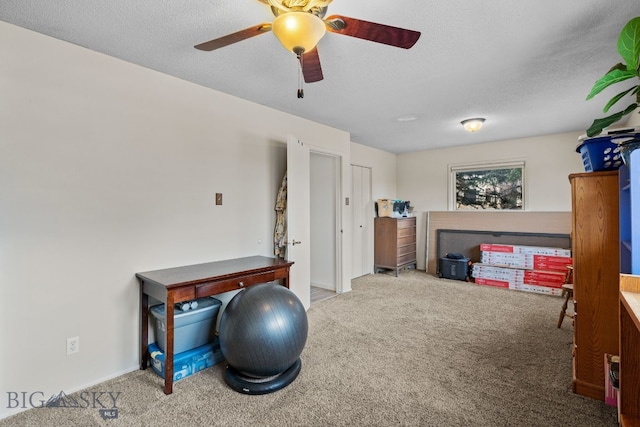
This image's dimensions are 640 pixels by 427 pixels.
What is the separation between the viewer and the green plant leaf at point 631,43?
1.38m

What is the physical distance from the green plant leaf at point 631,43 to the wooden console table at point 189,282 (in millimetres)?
2588

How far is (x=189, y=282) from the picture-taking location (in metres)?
2.19

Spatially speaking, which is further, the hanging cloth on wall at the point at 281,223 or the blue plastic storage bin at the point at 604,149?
the hanging cloth on wall at the point at 281,223

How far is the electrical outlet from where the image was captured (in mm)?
2135

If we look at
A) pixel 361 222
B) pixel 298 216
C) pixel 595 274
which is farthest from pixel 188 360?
pixel 361 222

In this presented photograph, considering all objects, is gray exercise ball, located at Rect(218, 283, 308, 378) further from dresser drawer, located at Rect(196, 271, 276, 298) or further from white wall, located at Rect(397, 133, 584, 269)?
white wall, located at Rect(397, 133, 584, 269)

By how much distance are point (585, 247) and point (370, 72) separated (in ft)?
6.66

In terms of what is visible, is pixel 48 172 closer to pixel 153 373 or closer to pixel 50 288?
pixel 50 288

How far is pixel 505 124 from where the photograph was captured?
167 inches

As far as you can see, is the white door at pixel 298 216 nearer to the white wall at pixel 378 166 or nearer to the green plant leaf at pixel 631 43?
the white wall at pixel 378 166

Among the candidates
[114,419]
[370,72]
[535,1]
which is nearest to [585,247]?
[535,1]

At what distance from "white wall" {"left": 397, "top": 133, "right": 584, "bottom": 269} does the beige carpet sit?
2.35 metres

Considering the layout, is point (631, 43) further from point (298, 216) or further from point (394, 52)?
point (298, 216)

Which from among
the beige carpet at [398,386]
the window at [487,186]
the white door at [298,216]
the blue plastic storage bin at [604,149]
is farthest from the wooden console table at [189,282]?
the window at [487,186]
